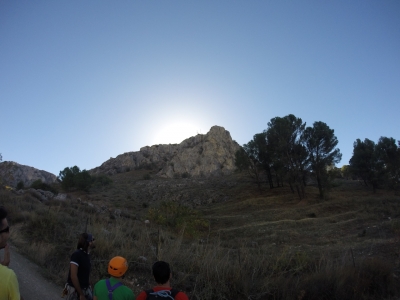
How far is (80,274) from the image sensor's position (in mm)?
4172

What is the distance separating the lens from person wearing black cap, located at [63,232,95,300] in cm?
402

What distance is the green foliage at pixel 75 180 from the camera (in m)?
44.4

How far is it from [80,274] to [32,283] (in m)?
2.93

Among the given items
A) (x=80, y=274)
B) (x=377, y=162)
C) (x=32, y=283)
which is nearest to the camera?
(x=80, y=274)

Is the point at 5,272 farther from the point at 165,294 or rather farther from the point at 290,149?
the point at 290,149

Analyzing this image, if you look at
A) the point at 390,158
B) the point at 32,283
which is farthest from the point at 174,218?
the point at 390,158

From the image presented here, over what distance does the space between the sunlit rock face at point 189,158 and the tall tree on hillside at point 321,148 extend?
1521 inches

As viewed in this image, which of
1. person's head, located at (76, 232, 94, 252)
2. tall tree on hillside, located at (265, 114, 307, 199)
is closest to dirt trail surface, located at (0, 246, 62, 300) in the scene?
person's head, located at (76, 232, 94, 252)

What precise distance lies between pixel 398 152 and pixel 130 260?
4025 cm

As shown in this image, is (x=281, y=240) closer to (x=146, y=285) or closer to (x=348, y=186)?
(x=146, y=285)

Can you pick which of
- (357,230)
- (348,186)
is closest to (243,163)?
(348,186)

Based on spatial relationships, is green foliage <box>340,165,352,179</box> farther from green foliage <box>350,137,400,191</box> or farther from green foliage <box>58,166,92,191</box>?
green foliage <box>58,166,92,191</box>

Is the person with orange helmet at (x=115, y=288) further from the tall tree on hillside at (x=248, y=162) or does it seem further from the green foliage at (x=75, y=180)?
the green foliage at (x=75, y=180)

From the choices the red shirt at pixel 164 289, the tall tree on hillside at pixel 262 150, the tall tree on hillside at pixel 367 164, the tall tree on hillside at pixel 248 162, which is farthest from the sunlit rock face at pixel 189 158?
the red shirt at pixel 164 289
